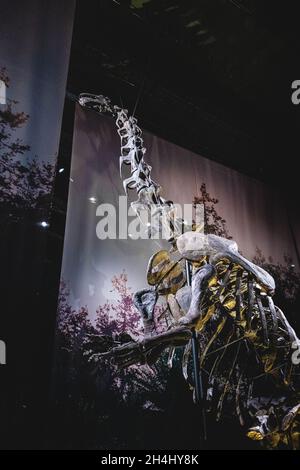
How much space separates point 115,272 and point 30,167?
76 cm

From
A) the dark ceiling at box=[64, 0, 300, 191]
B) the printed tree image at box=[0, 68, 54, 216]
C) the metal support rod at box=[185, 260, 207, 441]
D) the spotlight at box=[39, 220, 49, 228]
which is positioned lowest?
the metal support rod at box=[185, 260, 207, 441]

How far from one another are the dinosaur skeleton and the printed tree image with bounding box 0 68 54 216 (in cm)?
51

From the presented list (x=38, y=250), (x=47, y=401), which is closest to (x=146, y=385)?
(x=47, y=401)

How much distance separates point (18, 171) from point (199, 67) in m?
1.84

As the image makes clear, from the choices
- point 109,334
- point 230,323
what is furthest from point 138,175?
point 230,323

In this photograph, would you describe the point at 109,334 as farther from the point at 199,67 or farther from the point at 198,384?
the point at 199,67

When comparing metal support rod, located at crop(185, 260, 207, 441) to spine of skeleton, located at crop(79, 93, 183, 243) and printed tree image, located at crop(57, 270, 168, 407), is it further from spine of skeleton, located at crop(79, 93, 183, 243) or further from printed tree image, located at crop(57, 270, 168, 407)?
spine of skeleton, located at crop(79, 93, 183, 243)

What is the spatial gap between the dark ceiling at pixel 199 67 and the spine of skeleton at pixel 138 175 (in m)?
0.37

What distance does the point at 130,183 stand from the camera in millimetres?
2678

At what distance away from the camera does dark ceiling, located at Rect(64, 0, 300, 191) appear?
308cm

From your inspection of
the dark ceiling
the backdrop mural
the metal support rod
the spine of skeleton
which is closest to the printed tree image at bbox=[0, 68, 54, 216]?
the backdrop mural

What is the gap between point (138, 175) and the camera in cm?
261

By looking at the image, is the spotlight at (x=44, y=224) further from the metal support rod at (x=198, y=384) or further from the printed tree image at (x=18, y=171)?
the metal support rod at (x=198, y=384)

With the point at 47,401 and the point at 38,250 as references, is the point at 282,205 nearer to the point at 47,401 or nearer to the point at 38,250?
the point at 38,250
